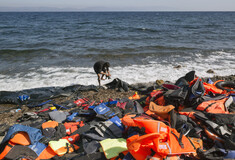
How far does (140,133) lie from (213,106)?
222 centimetres

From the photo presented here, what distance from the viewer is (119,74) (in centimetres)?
1083

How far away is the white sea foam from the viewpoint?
9609mm

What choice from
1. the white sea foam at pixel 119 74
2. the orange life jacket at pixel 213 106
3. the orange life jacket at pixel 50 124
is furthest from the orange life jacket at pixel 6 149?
the white sea foam at pixel 119 74

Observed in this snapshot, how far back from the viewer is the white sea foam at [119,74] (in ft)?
31.5

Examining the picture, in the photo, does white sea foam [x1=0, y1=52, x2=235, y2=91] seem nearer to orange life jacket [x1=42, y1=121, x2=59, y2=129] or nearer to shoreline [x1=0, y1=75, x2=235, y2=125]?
shoreline [x1=0, y1=75, x2=235, y2=125]

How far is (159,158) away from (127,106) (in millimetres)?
2845

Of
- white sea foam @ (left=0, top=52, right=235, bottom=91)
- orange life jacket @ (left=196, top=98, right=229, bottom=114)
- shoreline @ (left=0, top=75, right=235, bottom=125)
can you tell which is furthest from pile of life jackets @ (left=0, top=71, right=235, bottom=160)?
white sea foam @ (left=0, top=52, right=235, bottom=91)

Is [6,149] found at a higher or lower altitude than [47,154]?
higher

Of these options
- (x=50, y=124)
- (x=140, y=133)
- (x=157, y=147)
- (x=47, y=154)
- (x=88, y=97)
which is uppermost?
(x=157, y=147)

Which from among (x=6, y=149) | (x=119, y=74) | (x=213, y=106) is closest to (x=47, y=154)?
(x=6, y=149)


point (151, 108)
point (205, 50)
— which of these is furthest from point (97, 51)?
point (151, 108)

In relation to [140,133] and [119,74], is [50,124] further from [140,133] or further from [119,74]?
[119,74]

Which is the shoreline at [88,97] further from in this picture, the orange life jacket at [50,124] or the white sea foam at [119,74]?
the orange life jacket at [50,124]

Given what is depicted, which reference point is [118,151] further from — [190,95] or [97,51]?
[97,51]
